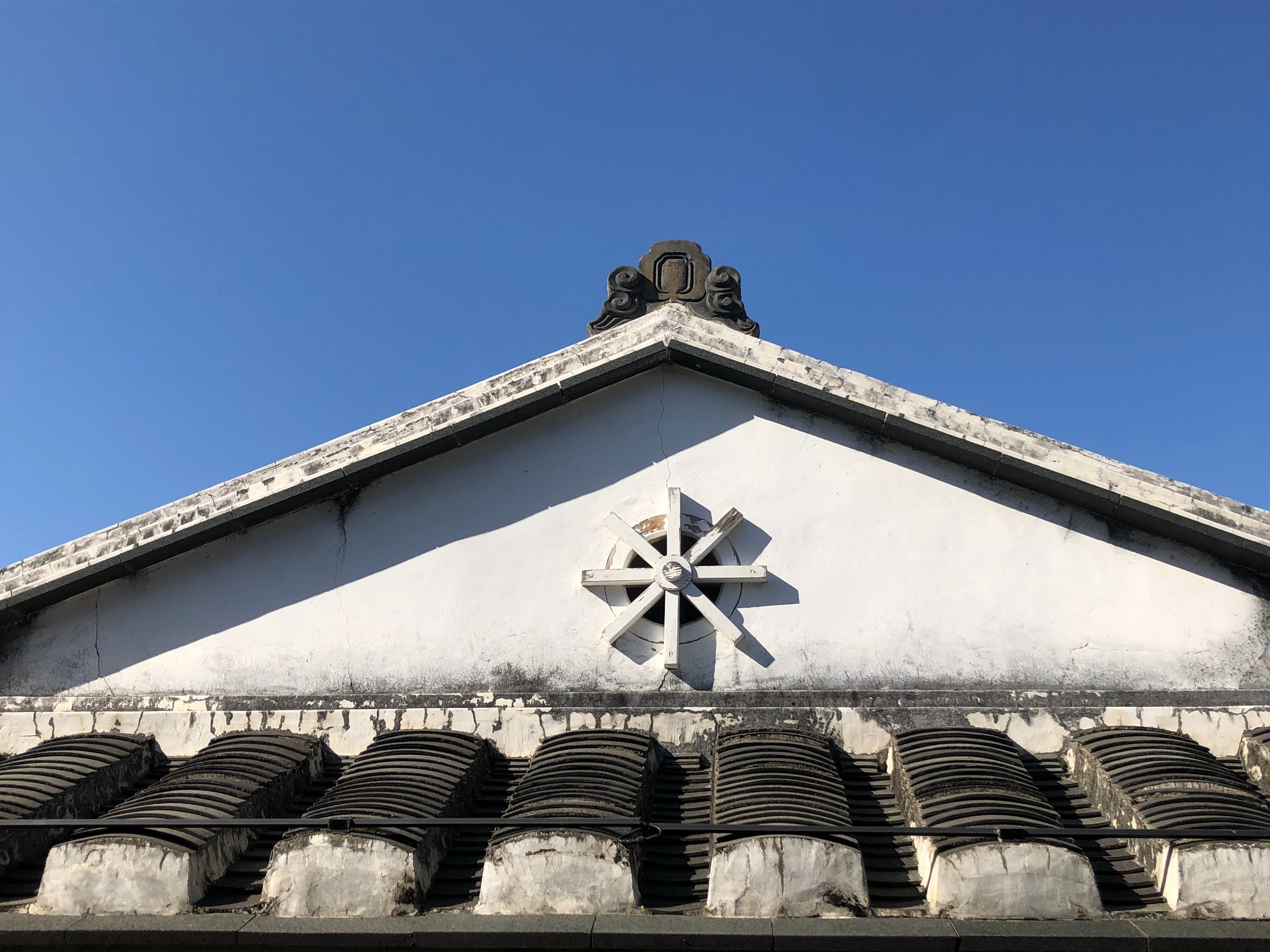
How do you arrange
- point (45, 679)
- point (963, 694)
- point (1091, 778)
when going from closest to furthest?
point (1091, 778)
point (963, 694)
point (45, 679)

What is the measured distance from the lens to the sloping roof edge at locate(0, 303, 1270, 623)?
690 centimetres

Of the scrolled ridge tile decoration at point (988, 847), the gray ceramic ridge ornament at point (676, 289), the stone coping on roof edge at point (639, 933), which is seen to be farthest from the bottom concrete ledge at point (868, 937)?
the gray ceramic ridge ornament at point (676, 289)

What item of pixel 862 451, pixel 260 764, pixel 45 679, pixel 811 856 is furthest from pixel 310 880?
pixel 862 451

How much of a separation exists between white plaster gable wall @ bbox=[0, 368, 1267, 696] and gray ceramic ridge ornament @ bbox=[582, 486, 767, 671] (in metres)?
0.11

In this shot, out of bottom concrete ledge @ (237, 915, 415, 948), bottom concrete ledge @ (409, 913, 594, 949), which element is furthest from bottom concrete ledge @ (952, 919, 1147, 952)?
bottom concrete ledge @ (237, 915, 415, 948)

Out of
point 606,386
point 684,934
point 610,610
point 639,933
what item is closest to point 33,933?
point 639,933

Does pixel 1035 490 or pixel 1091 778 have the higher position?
pixel 1035 490

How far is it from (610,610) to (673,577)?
0.47 meters

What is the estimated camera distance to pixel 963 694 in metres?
6.56

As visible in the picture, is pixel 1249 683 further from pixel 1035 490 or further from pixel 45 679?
pixel 45 679

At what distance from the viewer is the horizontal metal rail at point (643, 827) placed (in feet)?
16.1

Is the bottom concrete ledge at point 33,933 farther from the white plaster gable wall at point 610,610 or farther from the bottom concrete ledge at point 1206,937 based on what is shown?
the bottom concrete ledge at point 1206,937

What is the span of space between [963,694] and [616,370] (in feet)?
10.2

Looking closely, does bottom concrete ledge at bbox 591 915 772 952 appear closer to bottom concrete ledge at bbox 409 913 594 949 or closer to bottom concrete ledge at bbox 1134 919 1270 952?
bottom concrete ledge at bbox 409 913 594 949
